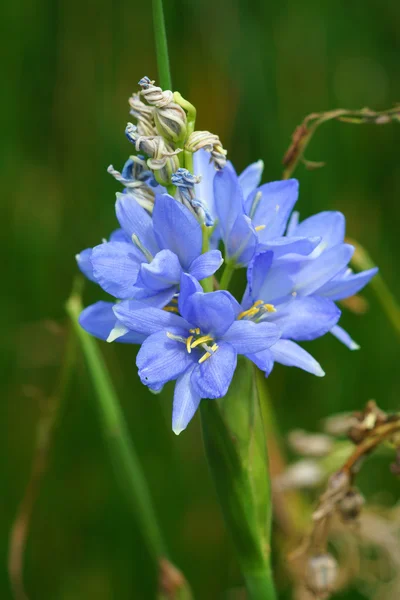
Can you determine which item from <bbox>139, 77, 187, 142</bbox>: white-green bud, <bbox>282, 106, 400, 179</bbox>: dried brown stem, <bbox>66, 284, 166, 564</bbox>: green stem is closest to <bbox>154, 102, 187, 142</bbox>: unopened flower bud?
<bbox>139, 77, 187, 142</bbox>: white-green bud

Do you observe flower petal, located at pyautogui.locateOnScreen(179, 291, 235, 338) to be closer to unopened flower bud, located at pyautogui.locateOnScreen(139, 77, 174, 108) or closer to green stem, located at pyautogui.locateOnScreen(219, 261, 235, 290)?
green stem, located at pyautogui.locateOnScreen(219, 261, 235, 290)

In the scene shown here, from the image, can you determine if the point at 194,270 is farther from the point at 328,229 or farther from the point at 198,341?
the point at 328,229

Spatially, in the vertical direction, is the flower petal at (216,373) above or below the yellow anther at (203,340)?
below

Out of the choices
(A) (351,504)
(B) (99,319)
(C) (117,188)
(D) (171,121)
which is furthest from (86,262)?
(C) (117,188)

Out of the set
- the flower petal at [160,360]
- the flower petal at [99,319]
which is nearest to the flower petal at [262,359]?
the flower petal at [160,360]

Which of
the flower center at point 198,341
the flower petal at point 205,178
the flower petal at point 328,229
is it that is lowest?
the flower center at point 198,341

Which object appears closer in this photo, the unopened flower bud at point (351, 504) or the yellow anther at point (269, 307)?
the yellow anther at point (269, 307)

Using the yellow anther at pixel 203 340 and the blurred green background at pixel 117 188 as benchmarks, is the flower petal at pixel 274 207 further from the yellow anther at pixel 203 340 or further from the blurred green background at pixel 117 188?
the blurred green background at pixel 117 188

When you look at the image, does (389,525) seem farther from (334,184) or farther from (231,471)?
(334,184)
